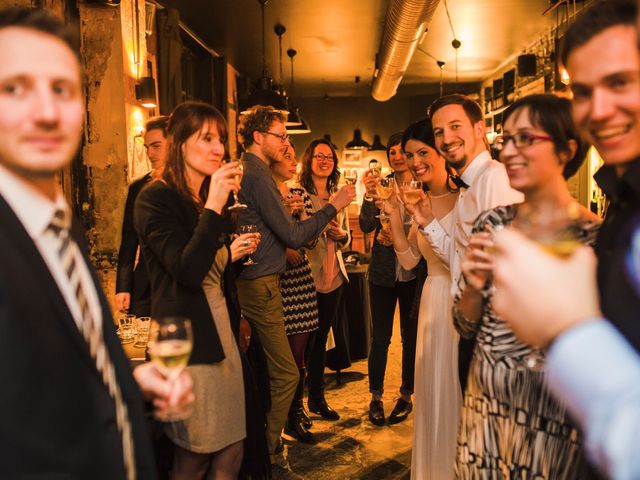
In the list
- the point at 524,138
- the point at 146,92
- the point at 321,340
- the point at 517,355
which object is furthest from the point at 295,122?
the point at 517,355

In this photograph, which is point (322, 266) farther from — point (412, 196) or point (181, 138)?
point (181, 138)

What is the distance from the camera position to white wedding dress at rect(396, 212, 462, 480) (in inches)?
100

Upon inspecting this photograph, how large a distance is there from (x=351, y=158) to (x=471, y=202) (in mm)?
11476

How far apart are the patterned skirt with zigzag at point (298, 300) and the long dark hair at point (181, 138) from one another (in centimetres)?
147

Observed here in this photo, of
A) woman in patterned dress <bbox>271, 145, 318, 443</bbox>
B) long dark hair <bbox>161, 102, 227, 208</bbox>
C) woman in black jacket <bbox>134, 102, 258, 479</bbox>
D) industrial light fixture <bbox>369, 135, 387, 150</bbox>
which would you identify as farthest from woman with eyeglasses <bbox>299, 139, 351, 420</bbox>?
industrial light fixture <bbox>369, 135, 387, 150</bbox>

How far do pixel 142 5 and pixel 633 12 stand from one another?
4.52 meters

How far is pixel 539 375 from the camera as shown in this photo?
1.50m

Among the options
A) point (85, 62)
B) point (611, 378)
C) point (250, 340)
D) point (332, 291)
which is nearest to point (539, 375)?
point (611, 378)

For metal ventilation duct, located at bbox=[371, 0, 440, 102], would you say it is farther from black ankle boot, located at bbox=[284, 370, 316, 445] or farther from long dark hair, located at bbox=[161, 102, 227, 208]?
black ankle boot, located at bbox=[284, 370, 316, 445]

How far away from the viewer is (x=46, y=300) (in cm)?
90

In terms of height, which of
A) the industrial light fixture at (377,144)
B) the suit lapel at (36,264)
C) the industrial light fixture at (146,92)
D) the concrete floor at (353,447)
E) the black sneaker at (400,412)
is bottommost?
the concrete floor at (353,447)

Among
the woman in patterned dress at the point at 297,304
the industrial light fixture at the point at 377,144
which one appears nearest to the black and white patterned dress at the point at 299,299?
the woman in patterned dress at the point at 297,304

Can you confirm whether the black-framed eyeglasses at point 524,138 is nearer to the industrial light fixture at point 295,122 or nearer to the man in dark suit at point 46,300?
the man in dark suit at point 46,300

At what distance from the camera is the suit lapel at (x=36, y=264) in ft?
2.92
